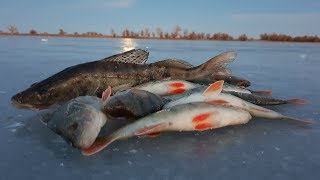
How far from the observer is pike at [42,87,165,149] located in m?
3.23

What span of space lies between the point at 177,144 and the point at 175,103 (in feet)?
2.06

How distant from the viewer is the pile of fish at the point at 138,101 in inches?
134

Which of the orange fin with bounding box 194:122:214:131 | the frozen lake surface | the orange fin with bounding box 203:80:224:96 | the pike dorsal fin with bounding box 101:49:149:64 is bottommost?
the frozen lake surface

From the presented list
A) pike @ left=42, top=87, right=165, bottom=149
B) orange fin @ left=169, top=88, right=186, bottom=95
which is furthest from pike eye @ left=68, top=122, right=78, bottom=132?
orange fin @ left=169, top=88, right=186, bottom=95

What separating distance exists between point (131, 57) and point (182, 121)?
1.95 m


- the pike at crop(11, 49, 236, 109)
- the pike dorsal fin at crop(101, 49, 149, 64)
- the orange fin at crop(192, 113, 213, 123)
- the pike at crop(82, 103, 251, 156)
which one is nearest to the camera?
the pike at crop(82, 103, 251, 156)

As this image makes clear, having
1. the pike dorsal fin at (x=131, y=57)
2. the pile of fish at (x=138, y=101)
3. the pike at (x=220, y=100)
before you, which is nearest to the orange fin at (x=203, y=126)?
the pile of fish at (x=138, y=101)

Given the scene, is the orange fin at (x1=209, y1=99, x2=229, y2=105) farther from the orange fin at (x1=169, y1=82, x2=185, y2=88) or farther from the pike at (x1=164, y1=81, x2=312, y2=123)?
the orange fin at (x1=169, y1=82, x2=185, y2=88)

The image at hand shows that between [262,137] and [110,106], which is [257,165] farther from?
[110,106]

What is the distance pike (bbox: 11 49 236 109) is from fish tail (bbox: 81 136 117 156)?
169 centimetres

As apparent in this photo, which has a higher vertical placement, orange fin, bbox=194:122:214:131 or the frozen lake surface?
orange fin, bbox=194:122:214:131

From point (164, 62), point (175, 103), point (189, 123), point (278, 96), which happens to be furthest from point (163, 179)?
point (278, 96)

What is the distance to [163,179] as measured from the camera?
274 cm

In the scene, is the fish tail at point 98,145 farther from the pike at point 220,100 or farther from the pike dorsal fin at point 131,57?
the pike dorsal fin at point 131,57
